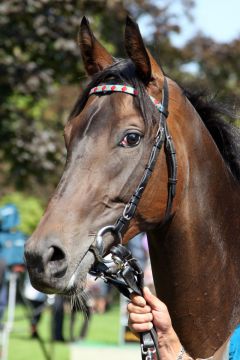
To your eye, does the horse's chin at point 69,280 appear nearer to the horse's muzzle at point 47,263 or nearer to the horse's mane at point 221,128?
the horse's muzzle at point 47,263

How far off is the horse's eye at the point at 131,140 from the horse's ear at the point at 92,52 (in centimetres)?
51

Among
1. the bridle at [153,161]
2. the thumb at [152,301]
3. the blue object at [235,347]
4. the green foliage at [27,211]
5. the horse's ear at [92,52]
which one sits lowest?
the blue object at [235,347]

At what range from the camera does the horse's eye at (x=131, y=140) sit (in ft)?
9.40

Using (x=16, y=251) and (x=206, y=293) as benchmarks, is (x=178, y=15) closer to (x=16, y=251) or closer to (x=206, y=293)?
(x=16, y=251)

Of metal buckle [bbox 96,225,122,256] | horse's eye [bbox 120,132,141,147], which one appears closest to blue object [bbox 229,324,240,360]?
metal buckle [bbox 96,225,122,256]

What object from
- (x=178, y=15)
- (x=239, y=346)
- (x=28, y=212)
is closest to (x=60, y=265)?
(x=239, y=346)

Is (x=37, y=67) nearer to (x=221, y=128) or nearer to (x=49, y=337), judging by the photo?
(x=49, y=337)

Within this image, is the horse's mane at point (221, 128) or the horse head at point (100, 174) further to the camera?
the horse's mane at point (221, 128)

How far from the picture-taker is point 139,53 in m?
3.00

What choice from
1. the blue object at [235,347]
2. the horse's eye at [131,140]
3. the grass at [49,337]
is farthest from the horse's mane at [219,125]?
the grass at [49,337]

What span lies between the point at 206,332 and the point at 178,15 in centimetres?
2020

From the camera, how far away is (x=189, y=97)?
3.37m

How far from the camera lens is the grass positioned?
1076 centimetres

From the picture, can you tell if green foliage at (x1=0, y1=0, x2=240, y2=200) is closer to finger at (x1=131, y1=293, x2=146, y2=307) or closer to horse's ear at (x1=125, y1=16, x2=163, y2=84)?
horse's ear at (x1=125, y1=16, x2=163, y2=84)
